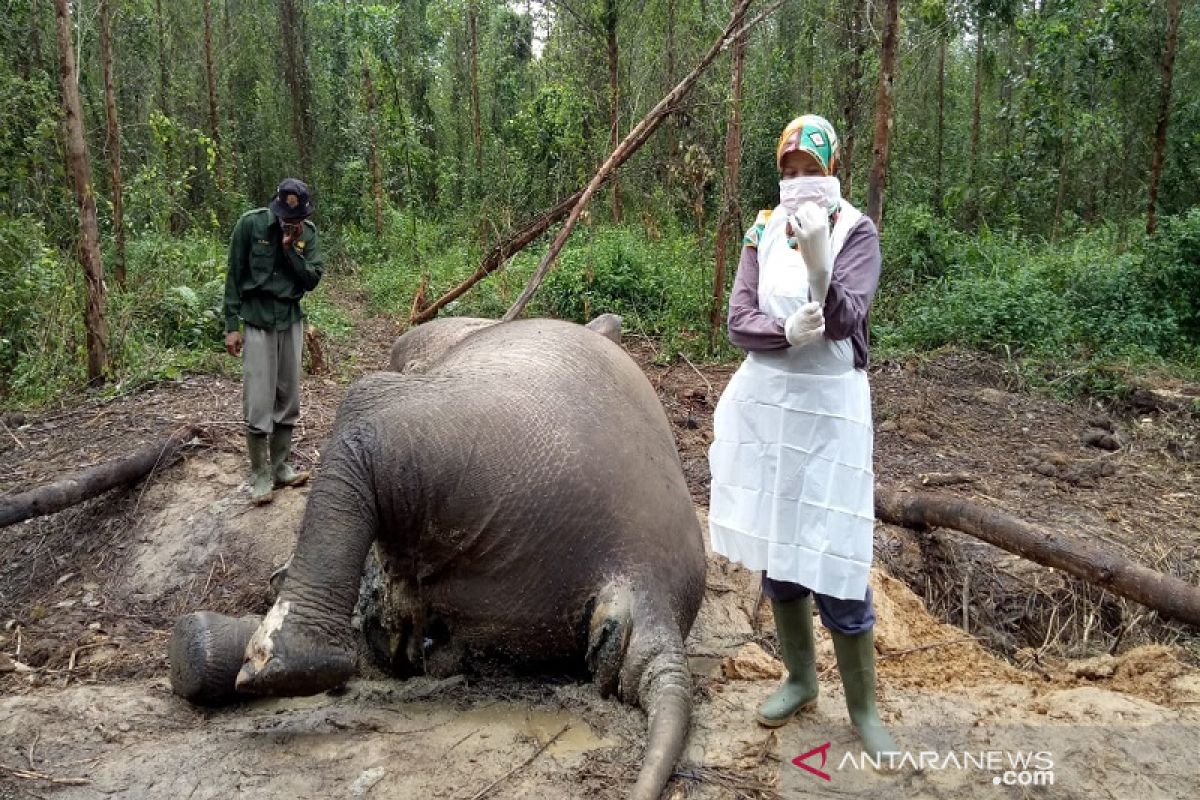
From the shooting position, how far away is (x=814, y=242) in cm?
229

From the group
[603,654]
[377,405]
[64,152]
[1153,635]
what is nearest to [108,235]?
[64,152]

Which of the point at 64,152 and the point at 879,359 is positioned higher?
the point at 64,152

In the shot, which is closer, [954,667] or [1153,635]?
[954,667]

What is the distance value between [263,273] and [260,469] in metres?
1.04

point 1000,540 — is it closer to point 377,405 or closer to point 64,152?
point 377,405

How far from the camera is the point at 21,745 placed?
9.43 feet

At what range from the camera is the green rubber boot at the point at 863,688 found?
2.60m

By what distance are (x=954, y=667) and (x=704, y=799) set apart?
1.36m

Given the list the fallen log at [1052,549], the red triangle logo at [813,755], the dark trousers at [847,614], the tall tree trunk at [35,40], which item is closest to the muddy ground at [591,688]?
the red triangle logo at [813,755]

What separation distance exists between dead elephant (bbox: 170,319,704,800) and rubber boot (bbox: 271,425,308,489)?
166 centimetres

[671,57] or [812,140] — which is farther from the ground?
[671,57]

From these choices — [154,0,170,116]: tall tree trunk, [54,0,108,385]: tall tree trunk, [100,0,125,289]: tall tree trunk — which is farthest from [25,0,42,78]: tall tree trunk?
[154,0,170,116]: tall tree trunk

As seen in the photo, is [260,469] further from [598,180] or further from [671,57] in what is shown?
[671,57]

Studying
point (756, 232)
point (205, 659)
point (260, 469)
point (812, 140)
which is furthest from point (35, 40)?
point (812, 140)
